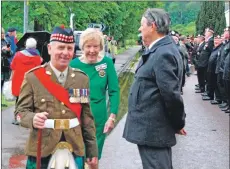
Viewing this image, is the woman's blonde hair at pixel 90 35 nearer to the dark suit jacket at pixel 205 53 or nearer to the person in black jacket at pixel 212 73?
the person in black jacket at pixel 212 73

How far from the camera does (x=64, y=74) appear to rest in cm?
480

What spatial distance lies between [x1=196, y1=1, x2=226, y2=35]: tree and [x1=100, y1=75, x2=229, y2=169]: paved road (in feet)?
81.5

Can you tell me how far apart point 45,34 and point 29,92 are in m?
10.2

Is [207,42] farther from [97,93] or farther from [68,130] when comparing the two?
[68,130]

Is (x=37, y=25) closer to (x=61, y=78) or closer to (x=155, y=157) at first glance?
(x=155, y=157)

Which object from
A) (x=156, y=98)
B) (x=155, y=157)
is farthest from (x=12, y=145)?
(x=156, y=98)

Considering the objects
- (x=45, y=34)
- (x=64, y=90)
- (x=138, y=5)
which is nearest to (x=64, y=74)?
(x=64, y=90)

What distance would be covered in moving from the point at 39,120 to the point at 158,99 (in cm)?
118

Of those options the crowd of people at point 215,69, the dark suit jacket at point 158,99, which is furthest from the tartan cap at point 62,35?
the crowd of people at point 215,69

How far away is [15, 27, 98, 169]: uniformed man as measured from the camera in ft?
15.3

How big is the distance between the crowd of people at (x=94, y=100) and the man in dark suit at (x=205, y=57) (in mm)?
12435

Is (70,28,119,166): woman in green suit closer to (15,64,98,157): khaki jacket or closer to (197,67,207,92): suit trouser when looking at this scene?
(15,64,98,157): khaki jacket

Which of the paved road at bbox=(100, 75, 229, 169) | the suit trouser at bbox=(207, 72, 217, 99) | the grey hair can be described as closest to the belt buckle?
the grey hair

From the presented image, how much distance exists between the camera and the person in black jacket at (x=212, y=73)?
56.5ft
